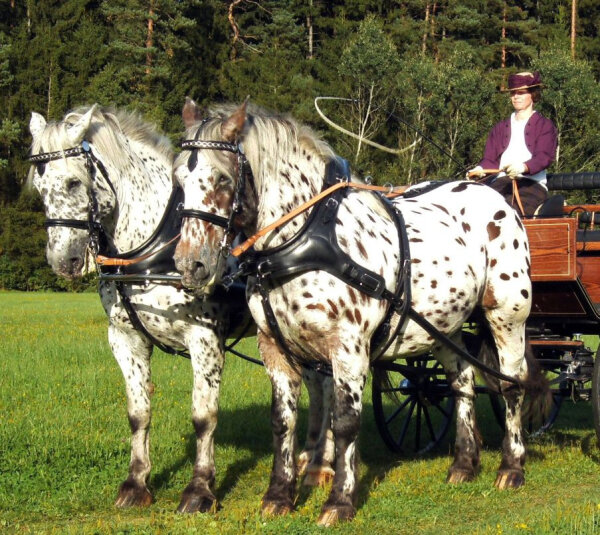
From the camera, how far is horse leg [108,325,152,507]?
6469 mm

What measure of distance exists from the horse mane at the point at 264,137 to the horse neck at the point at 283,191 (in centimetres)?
5

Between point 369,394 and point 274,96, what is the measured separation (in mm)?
35110

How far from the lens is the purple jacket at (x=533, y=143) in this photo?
7.67 meters

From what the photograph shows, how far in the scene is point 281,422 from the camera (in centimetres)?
598

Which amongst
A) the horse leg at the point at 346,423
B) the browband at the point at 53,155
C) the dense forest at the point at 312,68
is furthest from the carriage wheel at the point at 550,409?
the dense forest at the point at 312,68

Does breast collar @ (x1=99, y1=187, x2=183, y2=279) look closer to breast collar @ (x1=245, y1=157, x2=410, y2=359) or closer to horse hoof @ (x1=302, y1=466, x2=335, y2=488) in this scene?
breast collar @ (x1=245, y1=157, x2=410, y2=359)

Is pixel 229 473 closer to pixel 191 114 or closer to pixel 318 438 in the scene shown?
pixel 318 438

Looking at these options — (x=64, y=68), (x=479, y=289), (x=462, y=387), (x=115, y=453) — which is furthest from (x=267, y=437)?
(x=64, y=68)

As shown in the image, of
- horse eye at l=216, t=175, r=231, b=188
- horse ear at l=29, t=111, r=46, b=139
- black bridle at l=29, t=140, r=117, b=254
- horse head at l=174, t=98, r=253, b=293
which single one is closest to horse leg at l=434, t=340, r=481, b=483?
horse head at l=174, t=98, r=253, b=293

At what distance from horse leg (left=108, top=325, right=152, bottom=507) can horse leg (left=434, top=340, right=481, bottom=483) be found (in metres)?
2.43

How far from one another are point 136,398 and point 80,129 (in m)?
1.99

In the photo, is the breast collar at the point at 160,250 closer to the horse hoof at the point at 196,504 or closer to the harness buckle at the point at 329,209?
the harness buckle at the point at 329,209

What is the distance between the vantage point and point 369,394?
11805 millimetres

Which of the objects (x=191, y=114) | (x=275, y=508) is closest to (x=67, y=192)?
(x=191, y=114)
